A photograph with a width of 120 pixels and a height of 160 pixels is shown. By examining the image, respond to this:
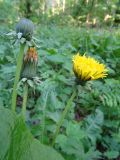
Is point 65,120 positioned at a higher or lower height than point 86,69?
lower

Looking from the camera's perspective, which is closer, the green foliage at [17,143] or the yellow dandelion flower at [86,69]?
the green foliage at [17,143]

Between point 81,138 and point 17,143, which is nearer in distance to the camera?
point 17,143

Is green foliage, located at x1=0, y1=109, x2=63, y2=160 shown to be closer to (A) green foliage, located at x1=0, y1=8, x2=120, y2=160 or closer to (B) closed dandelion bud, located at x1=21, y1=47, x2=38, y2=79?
(A) green foliage, located at x1=0, y1=8, x2=120, y2=160

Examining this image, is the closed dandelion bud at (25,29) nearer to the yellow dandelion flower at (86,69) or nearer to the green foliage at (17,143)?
the yellow dandelion flower at (86,69)

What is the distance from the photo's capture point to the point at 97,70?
1696 mm

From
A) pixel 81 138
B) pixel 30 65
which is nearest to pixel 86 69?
pixel 30 65

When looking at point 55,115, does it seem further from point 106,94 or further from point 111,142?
point 106,94

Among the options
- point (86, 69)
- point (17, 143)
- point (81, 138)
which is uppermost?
point (86, 69)

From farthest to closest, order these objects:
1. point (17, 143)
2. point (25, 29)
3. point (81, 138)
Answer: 1. point (81, 138)
2. point (25, 29)
3. point (17, 143)

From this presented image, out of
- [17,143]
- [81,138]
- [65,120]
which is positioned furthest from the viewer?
[65,120]

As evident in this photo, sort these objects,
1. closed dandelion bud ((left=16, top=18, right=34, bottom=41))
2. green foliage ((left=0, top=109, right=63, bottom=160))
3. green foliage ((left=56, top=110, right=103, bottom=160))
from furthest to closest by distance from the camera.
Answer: green foliage ((left=56, top=110, right=103, bottom=160)), closed dandelion bud ((left=16, top=18, right=34, bottom=41)), green foliage ((left=0, top=109, right=63, bottom=160))

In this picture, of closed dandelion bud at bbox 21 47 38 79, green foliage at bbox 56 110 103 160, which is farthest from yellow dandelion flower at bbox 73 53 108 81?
green foliage at bbox 56 110 103 160

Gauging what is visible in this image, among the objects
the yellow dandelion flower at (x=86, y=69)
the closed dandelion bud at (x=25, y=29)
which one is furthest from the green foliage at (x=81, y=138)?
the closed dandelion bud at (x=25, y=29)

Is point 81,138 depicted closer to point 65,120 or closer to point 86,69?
point 65,120
